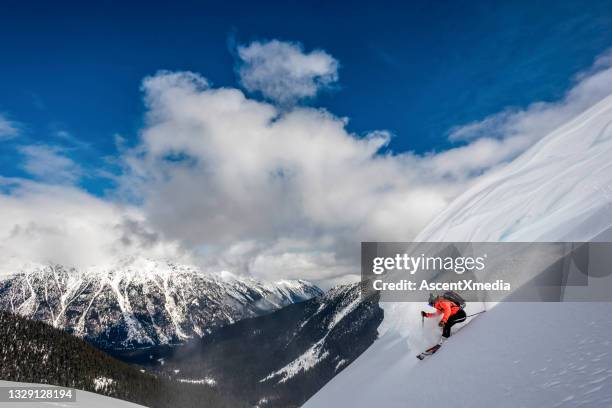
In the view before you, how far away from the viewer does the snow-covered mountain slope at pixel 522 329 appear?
5.41 meters

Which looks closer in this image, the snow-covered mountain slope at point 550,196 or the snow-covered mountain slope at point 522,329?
the snow-covered mountain slope at point 522,329

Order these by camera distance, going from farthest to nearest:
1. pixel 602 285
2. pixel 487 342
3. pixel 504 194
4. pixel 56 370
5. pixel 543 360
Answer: pixel 56 370, pixel 504 194, pixel 487 342, pixel 602 285, pixel 543 360

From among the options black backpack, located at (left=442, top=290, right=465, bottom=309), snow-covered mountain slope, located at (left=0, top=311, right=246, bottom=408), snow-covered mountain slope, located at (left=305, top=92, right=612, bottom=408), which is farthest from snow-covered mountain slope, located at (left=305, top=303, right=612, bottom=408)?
snow-covered mountain slope, located at (left=0, top=311, right=246, bottom=408)

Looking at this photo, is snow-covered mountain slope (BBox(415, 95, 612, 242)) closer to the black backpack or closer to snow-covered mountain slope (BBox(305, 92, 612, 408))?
snow-covered mountain slope (BBox(305, 92, 612, 408))

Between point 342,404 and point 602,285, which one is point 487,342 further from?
point 342,404

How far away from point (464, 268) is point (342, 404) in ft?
19.2

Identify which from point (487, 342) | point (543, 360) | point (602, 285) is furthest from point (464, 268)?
point (543, 360)

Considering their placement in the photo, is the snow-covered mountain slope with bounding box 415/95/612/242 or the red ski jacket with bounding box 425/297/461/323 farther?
the red ski jacket with bounding box 425/297/461/323

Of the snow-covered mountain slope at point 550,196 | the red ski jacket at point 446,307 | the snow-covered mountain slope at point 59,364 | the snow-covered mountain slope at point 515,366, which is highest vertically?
the snow-covered mountain slope at point 550,196

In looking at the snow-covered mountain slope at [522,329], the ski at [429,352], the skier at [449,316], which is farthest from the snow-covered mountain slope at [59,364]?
the skier at [449,316]

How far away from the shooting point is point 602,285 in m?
6.66

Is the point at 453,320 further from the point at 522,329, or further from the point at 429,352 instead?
the point at 522,329

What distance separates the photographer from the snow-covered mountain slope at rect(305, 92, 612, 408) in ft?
17.7

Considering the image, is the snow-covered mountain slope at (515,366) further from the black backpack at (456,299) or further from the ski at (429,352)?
the black backpack at (456,299)
